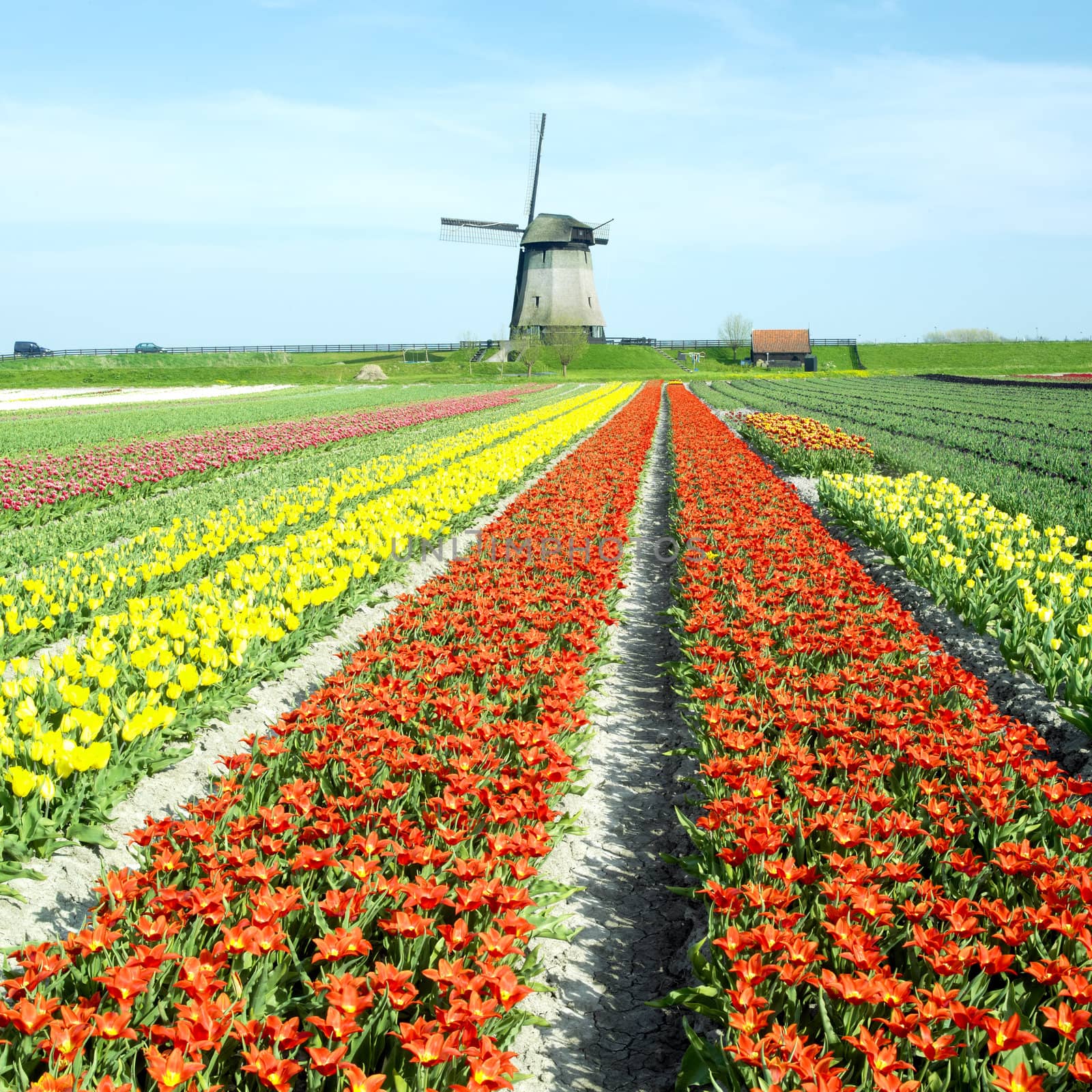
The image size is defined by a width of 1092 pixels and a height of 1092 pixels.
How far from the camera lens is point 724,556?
28.1 ft

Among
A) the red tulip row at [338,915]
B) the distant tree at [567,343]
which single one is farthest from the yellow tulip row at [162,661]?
the distant tree at [567,343]

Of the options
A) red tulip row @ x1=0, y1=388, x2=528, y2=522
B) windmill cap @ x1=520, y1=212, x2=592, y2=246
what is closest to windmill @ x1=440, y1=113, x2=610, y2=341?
windmill cap @ x1=520, y1=212, x2=592, y2=246

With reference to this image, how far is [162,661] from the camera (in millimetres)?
5359

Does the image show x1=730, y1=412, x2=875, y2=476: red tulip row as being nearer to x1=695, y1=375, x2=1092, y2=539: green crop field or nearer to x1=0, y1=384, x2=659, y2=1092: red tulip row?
x1=695, y1=375, x2=1092, y2=539: green crop field

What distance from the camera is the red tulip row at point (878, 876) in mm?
2619

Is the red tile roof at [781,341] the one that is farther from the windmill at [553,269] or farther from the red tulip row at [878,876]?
the red tulip row at [878,876]

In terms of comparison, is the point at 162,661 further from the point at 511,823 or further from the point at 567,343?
the point at 567,343

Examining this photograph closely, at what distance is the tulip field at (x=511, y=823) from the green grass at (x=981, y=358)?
78724 millimetres

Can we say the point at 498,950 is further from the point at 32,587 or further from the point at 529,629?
the point at 32,587

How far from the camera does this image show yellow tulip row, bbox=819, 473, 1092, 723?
5953 mm

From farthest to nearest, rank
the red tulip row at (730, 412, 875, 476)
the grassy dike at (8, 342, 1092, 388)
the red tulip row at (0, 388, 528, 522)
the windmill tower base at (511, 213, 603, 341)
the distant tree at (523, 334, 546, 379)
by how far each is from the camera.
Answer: the windmill tower base at (511, 213, 603, 341) → the distant tree at (523, 334, 546, 379) → the grassy dike at (8, 342, 1092, 388) → the red tulip row at (730, 412, 875, 476) → the red tulip row at (0, 388, 528, 522)

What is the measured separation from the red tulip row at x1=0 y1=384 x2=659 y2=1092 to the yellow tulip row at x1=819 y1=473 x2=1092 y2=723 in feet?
11.2

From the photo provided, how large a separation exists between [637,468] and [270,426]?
14.3m

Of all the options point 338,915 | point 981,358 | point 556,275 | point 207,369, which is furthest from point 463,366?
point 338,915
